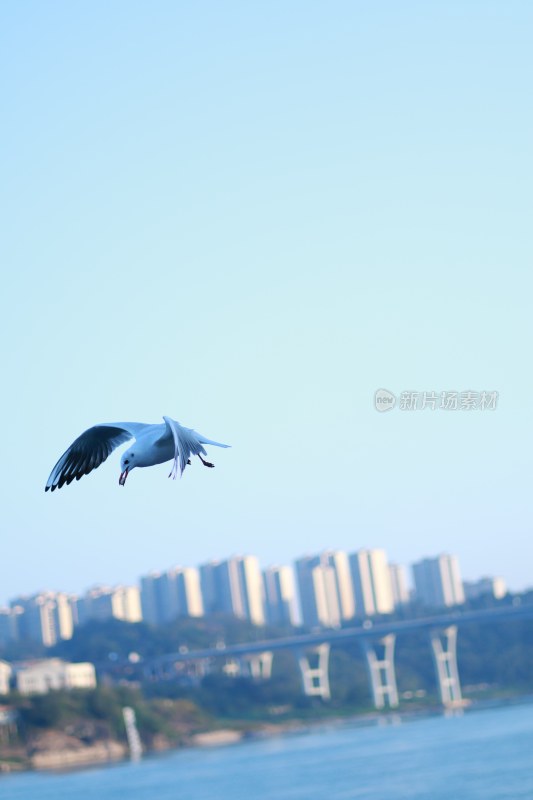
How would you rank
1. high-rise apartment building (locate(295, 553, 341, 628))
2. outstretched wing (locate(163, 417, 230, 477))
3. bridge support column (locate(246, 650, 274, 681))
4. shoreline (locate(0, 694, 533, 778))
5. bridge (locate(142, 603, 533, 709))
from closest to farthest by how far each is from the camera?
outstretched wing (locate(163, 417, 230, 477)) < shoreline (locate(0, 694, 533, 778)) < bridge (locate(142, 603, 533, 709)) < bridge support column (locate(246, 650, 274, 681)) < high-rise apartment building (locate(295, 553, 341, 628))

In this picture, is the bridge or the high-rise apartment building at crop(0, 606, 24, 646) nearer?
the bridge

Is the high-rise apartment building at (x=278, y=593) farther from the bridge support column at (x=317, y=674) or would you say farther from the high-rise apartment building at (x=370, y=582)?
the bridge support column at (x=317, y=674)

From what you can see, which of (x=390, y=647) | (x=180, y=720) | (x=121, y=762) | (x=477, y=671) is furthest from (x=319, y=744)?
(x=477, y=671)

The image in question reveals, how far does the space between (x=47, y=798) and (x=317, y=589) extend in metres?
111

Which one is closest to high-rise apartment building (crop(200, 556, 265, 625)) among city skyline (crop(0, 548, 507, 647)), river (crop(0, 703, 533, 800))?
city skyline (crop(0, 548, 507, 647))

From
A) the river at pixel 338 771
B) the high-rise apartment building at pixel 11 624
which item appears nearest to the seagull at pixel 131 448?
the river at pixel 338 771

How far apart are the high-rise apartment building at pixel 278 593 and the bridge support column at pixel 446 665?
2383 inches

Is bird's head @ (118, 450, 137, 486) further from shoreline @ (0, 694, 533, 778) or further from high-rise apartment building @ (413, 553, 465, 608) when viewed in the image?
high-rise apartment building @ (413, 553, 465, 608)

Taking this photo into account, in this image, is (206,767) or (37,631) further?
(37,631)

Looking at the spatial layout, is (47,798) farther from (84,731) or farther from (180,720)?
(180,720)

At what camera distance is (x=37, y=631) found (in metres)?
158

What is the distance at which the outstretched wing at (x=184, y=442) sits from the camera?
796 cm

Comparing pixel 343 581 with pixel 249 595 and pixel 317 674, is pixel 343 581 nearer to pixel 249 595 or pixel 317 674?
pixel 249 595

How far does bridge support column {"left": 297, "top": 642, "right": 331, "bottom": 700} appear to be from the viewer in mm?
108562
